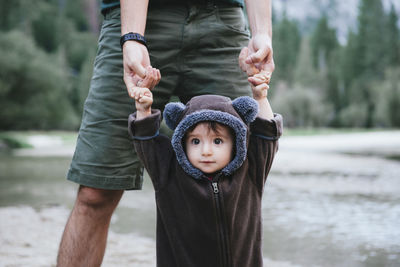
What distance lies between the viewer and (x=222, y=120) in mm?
1604

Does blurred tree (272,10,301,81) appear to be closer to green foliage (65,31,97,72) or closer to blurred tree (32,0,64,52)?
green foliage (65,31,97,72)

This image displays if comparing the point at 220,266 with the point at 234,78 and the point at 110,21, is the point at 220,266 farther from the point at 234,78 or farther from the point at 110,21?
the point at 110,21

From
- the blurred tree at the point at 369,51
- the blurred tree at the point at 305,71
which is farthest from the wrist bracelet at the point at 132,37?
the blurred tree at the point at 305,71

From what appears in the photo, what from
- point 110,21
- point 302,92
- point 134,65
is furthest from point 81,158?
point 302,92

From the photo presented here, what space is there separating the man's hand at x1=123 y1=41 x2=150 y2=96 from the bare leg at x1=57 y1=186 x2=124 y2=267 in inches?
19.7

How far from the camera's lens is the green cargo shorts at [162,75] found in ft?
6.22

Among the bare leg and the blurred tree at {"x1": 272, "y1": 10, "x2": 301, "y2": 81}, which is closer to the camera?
the bare leg

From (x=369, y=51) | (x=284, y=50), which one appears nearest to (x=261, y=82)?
(x=369, y=51)

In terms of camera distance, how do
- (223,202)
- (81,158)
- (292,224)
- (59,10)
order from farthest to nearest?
(59,10) < (292,224) < (81,158) < (223,202)

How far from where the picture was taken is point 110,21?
80.0 inches

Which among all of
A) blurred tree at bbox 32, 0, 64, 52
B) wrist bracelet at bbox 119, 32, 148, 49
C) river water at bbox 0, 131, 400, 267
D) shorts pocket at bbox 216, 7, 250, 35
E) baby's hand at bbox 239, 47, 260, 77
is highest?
blurred tree at bbox 32, 0, 64, 52

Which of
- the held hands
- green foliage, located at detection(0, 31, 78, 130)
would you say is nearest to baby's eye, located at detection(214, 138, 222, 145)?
the held hands

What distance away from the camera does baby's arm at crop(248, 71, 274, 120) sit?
1.70 m

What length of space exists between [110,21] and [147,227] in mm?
1740
